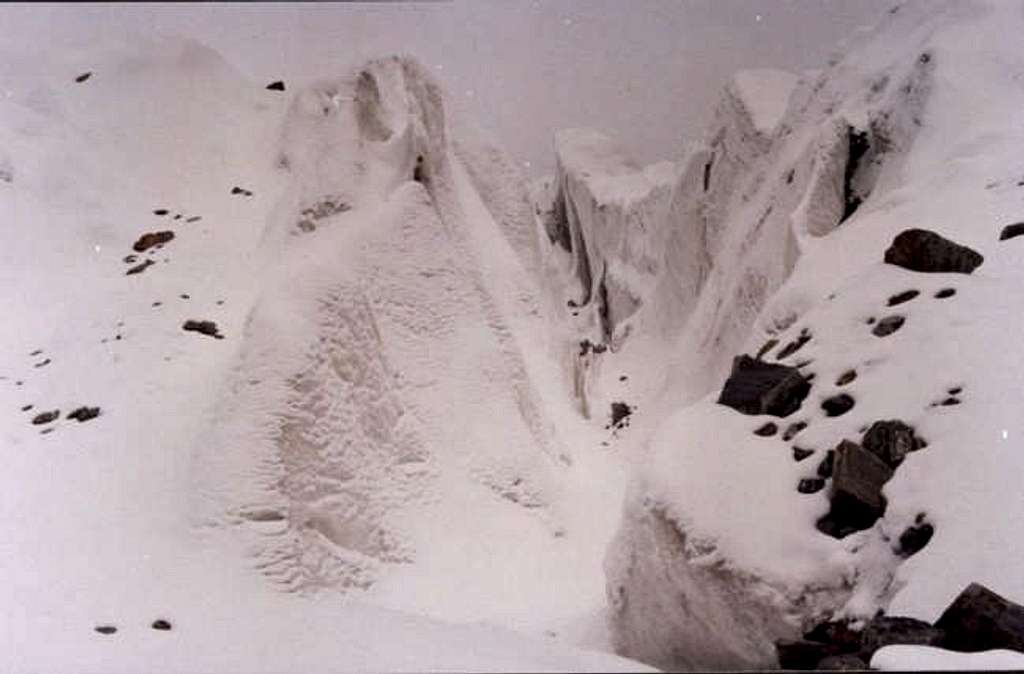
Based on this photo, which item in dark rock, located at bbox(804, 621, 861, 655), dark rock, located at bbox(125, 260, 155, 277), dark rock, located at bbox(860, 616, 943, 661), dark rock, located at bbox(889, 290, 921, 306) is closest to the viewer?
dark rock, located at bbox(860, 616, 943, 661)

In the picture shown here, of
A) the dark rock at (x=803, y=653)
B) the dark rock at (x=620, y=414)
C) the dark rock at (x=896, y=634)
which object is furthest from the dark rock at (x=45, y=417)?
the dark rock at (x=620, y=414)

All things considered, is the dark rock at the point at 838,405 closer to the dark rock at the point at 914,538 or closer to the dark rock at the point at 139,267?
the dark rock at the point at 914,538

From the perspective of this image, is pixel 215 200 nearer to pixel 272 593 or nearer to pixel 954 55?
pixel 272 593

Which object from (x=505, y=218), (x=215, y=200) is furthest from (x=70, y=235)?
(x=505, y=218)

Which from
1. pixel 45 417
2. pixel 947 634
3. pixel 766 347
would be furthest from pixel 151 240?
pixel 947 634

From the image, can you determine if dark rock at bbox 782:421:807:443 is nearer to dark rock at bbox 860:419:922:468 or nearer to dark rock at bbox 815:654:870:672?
dark rock at bbox 860:419:922:468

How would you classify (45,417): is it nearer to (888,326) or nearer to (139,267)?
(139,267)

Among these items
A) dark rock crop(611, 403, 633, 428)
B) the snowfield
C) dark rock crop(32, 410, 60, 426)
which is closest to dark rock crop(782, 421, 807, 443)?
the snowfield
